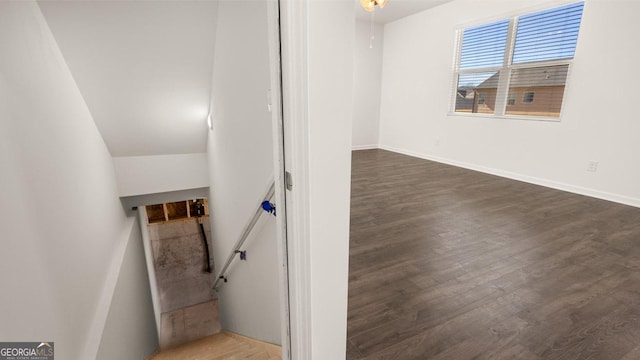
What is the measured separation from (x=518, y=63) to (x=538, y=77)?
383 mm

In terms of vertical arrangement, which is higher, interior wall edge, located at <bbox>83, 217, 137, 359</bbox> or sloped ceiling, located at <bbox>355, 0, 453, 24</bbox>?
sloped ceiling, located at <bbox>355, 0, 453, 24</bbox>

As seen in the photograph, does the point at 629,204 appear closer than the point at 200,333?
Yes

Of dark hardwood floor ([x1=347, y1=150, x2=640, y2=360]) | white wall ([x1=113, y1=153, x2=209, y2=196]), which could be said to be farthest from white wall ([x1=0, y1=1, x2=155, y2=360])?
dark hardwood floor ([x1=347, y1=150, x2=640, y2=360])

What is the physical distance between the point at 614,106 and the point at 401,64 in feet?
12.5

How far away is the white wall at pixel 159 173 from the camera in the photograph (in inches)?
162

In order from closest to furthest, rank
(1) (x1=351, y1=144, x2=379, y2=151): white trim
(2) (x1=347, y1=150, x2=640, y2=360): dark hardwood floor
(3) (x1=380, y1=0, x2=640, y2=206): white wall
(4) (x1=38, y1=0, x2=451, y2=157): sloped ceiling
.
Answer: (2) (x1=347, y1=150, x2=640, y2=360): dark hardwood floor, (4) (x1=38, y1=0, x2=451, y2=157): sloped ceiling, (3) (x1=380, y1=0, x2=640, y2=206): white wall, (1) (x1=351, y1=144, x2=379, y2=151): white trim

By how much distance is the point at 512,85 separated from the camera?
4629mm

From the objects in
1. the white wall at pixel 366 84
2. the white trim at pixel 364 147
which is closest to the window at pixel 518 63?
the white wall at pixel 366 84

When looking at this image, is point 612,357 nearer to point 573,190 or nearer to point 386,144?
point 573,190

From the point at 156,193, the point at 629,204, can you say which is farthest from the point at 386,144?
the point at 156,193

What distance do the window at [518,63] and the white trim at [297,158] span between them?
15.1 feet

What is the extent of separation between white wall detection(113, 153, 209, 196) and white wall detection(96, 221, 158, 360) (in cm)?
62

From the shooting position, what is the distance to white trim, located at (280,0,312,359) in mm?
921

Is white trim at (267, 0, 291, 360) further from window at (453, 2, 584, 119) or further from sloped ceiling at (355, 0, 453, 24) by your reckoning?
sloped ceiling at (355, 0, 453, 24)
